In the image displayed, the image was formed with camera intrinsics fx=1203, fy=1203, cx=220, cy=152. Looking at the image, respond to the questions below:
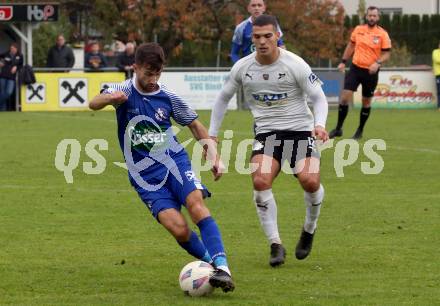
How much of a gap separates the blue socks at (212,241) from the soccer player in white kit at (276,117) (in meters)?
1.29

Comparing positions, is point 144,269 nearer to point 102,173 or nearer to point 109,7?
point 102,173

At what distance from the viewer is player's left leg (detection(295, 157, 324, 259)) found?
364 inches

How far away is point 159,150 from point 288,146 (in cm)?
150

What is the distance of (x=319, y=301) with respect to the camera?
751cm

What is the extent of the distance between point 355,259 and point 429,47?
49669 millimetres

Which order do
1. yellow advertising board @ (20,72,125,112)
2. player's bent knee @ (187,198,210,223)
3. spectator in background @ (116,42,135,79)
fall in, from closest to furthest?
player's bent knee @ (187,198,210,223), yellow advertising board @ (20,72,125,112), spectator in background @ (116,42,135,79)

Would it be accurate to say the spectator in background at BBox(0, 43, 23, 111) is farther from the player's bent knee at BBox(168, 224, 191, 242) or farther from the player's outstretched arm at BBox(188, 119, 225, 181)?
the player's bent knee at BBox(168, 224, 191, 242)

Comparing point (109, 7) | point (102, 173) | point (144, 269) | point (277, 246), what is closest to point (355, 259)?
point (277, 246)

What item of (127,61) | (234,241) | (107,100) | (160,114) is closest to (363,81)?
(234,241)

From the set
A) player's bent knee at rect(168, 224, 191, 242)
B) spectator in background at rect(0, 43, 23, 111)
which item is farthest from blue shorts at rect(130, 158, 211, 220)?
spectator in background at rect(0, 43, 23, 111)

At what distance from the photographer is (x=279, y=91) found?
9445 mm

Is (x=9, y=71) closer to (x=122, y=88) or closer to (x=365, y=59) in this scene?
(x=365, y=59)

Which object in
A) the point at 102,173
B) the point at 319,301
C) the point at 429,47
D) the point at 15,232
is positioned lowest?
Answer: the point at 429,47

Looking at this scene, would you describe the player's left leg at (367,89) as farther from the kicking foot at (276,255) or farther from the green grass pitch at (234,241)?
the kicking foot at (276,255)
